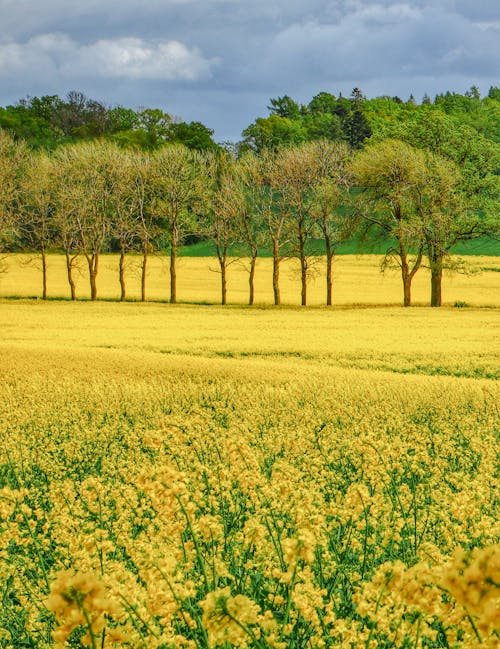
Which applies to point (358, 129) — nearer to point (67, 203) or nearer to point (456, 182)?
point (67, 203)

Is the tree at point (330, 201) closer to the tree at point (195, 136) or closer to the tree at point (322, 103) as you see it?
the tree at point (195, 136)

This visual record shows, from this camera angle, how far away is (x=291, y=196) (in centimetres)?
4878

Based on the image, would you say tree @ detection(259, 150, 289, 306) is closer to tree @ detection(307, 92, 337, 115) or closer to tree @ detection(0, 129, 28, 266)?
tree @ detection(0, 129, 28, 266)

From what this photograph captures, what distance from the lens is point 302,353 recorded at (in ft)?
80.2

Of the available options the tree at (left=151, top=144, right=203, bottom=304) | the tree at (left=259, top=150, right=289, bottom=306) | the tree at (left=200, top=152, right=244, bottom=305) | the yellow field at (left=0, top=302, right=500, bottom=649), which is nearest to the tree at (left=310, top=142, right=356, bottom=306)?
the tree at (left=259, top=150, right=289, bottom=306)

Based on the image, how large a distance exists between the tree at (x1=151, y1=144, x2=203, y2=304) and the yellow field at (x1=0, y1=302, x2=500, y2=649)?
53.2 ft

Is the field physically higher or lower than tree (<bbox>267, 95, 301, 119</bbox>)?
lower

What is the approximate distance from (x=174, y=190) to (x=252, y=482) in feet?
158

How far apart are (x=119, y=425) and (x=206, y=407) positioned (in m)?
2.40

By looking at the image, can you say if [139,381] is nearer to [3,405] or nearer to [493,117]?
[3,405]

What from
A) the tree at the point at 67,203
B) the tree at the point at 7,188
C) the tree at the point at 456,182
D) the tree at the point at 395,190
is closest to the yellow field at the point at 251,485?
the tree at the point at 395,190

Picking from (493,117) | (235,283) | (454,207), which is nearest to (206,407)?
(454,207)

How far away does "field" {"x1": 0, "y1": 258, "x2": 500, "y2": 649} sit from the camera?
293cm

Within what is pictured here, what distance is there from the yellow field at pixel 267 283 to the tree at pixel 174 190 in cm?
360
